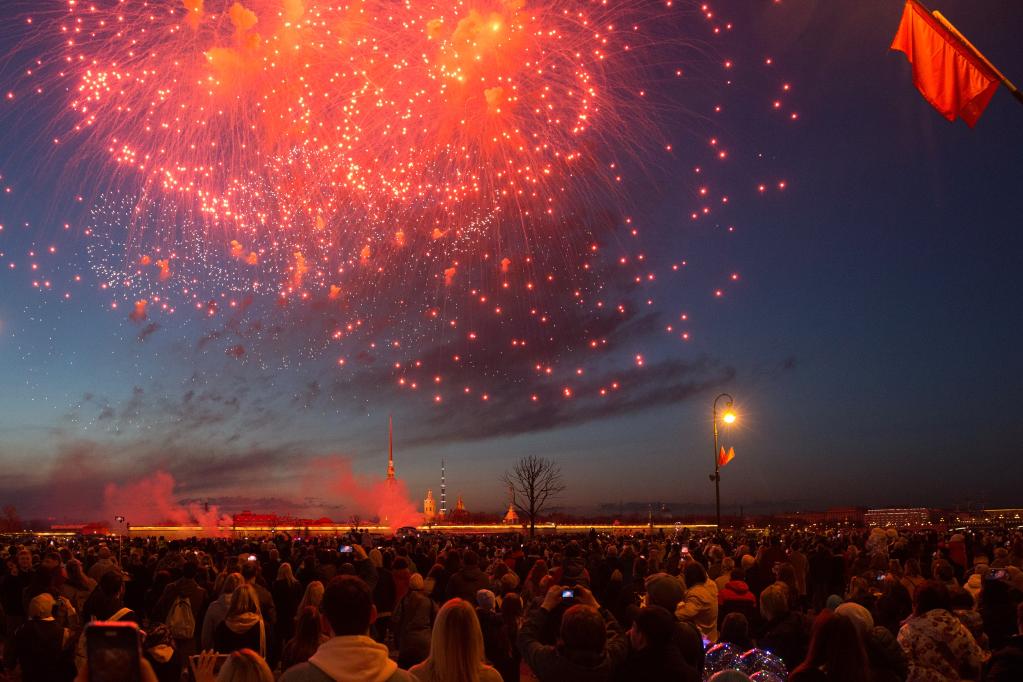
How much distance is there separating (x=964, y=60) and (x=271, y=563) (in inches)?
509

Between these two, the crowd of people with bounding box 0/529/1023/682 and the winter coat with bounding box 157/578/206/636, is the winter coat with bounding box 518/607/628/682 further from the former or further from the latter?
the winter coat with bounding box 157/578/206/636

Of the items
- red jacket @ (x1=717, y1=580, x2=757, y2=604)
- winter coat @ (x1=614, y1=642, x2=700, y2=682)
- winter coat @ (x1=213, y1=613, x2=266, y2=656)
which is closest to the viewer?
winter coat @ (x1=614, y1=642, x2=700, y2=682)

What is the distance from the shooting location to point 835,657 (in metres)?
4.66

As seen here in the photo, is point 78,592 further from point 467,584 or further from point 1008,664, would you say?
point 1008,664

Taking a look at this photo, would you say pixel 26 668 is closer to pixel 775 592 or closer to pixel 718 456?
pixel 775 592

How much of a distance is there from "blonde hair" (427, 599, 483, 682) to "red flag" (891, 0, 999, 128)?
7.67 m

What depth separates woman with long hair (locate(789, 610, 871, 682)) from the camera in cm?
463

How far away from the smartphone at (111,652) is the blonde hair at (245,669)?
3.07 ft

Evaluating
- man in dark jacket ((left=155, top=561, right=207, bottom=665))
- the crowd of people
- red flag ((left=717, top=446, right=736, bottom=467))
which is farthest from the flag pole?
red flag ((left=717, top=446, right=736, bottom=467))

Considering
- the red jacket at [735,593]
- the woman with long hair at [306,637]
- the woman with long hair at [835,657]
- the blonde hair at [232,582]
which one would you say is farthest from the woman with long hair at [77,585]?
the woman with long hair at [835,657]

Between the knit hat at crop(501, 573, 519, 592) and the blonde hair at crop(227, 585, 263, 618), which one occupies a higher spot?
the blonde hair at crop(227, 585, 263, 618)

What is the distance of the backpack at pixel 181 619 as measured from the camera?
30.1 ft

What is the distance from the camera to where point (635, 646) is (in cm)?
480

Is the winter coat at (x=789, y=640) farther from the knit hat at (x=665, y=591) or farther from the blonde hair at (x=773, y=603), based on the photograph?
the knit hat at (x=665, y=591)
